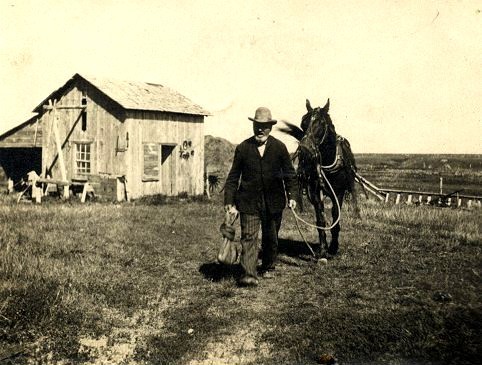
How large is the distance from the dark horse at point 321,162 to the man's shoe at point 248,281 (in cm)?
189

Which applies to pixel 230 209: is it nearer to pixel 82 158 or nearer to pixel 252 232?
pixel 252 232

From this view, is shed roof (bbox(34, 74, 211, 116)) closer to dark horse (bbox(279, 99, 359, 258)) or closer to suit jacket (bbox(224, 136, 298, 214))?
dark horse (bbox(279, 99, 359, 258))

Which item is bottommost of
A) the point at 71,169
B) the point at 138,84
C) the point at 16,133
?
the point at 71,169

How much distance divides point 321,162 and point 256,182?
1.98 meters

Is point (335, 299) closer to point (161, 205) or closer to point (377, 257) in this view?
point (377, 257)

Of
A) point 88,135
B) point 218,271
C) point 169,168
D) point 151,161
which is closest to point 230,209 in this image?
point 218,271

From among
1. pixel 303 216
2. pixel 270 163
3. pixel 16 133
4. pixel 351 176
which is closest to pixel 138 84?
pixel 16 133

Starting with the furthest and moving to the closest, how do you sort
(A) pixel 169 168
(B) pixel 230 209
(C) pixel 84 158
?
1. (A) pixel 169 168
2. (C) pixel 84 158
3. (B) pixel 230 209

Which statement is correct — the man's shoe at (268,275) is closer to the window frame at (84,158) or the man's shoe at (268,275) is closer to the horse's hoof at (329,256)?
the horse's hoof at (329,256)

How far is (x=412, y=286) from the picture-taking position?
6938 millimetres

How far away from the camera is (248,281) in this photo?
7.39 meters

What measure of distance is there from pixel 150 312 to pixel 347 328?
2398mm

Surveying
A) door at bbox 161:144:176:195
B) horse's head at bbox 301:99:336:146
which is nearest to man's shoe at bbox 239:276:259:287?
horse's head at bbox 301:99:336:146

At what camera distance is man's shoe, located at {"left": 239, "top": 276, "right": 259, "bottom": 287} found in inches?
291
